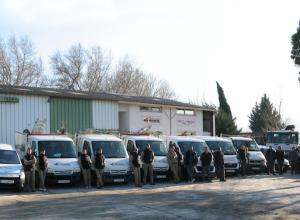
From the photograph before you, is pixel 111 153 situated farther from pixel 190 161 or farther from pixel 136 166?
pixel 190 161

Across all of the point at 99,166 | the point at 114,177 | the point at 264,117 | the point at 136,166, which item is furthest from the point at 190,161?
the point at 264,117

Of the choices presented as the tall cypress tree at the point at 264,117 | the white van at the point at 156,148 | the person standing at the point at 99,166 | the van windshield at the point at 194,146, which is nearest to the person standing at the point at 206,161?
Result: the van windshield at the point at 194,146

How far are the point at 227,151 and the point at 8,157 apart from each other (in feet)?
37.3

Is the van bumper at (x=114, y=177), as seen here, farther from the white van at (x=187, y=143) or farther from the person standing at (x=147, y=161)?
the white van at (x=187, y=143)

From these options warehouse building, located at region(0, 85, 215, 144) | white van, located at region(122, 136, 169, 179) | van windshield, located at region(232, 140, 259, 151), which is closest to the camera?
white van, located at region(122, 136, 169, 179)

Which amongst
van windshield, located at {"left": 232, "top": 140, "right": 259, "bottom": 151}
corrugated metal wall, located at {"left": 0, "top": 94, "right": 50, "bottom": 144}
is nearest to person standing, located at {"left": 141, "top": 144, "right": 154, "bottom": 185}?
Answer: van windshield, located at {"left": 232, "top": 140, "right": 259, "bottom": 151}

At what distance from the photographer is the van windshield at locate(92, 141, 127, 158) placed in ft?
73.9

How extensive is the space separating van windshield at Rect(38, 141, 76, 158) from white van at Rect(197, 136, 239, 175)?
813cm

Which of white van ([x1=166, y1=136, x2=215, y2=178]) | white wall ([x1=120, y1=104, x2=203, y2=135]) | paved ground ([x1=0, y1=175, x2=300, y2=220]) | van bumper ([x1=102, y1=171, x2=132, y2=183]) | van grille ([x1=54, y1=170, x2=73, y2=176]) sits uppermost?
white wall ([x1=120, y1=104, x2=203, y2=135])

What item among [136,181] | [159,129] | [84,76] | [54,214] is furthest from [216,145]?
[84,76]

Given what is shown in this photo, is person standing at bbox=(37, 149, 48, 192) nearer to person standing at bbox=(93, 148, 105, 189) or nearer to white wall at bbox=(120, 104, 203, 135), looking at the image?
person standing at bbox=(93, 148, 105, 189)

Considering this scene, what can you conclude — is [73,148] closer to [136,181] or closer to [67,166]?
[67,166]

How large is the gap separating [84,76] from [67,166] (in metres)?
41.6

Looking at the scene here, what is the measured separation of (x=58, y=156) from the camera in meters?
21.4
